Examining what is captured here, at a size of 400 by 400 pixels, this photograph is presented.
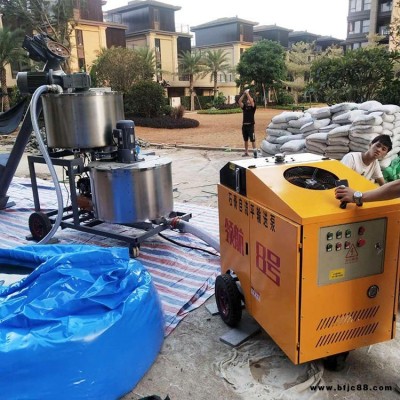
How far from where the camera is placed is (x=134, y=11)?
36.3 m

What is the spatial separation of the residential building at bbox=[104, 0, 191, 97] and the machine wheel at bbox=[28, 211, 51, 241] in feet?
97.6

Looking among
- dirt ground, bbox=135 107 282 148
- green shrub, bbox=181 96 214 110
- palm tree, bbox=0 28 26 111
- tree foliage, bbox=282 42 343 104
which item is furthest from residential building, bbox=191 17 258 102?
dirt ground, bbox=135 107 282 148

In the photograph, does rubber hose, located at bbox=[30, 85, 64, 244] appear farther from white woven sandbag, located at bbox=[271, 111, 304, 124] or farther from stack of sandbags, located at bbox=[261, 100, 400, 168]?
white woven sandbag, located at bbox=[271, 111, 304, 124]

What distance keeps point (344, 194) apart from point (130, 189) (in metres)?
2.14

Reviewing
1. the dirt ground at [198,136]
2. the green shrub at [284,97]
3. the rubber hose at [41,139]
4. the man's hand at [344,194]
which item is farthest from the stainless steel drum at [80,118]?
the green shrub at [284,97]

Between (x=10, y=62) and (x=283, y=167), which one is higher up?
(x=10, y=62)

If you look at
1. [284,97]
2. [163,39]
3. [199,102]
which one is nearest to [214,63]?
[199,102]

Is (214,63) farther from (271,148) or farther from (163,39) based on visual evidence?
(271,148)

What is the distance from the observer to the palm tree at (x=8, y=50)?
738 inches

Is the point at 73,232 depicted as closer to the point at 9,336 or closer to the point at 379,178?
the point at 9,336

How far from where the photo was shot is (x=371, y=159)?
289 cm

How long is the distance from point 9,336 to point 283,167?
5.09ft

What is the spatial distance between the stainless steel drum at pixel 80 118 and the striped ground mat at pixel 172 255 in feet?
3.42

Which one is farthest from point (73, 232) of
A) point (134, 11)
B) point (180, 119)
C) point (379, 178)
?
point (134, 11)
